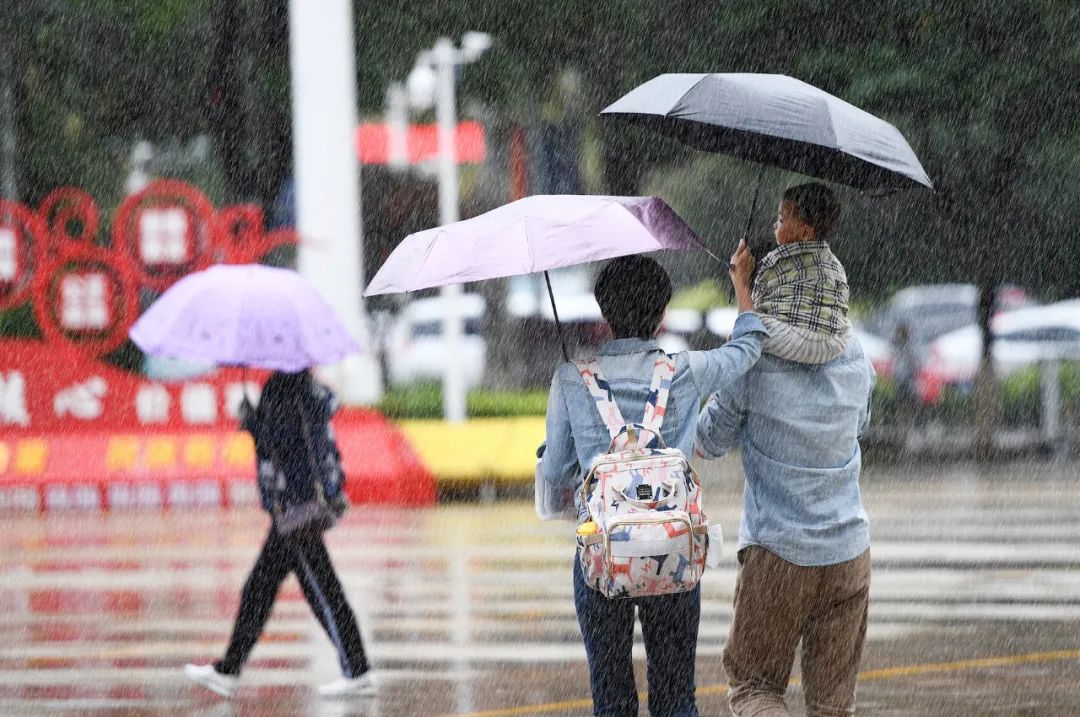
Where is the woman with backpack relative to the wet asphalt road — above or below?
above

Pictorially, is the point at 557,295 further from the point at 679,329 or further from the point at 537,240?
the point at 537,240

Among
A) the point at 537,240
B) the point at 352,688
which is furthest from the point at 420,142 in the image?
the point at 537,240

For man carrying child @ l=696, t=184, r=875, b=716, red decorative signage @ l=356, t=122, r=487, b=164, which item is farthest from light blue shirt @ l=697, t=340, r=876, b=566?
red decorative signage @ l=356, t=122, r=487, b=164

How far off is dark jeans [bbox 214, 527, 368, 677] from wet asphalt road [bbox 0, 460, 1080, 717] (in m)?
0.22

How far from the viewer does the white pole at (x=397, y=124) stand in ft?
84.8

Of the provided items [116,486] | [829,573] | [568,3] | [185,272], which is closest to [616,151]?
[568,3]

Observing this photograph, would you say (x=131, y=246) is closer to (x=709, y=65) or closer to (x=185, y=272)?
(x=185, y=272)

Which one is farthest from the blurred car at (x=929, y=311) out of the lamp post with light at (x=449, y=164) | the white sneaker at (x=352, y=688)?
the white sneaker at (x=352, y=688)

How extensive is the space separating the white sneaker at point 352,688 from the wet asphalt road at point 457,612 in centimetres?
9

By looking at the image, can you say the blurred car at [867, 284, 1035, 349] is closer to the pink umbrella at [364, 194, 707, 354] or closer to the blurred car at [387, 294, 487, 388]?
the blurred car at [387, 294, 487, 388]

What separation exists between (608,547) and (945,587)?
6.78 m

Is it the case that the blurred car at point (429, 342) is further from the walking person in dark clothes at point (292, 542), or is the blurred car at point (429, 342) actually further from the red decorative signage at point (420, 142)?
A: the walking person in dark clothes at point (292, 542)

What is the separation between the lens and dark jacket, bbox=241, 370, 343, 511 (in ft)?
24.6

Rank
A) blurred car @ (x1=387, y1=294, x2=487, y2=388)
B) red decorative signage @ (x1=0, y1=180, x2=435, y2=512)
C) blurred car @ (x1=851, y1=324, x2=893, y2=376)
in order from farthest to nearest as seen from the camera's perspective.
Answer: blurred car @ (x1=387, y1=294, x2=487, y2=388) < blurred car @ (x1=851, y1=324, x2=893, y2=376) < red decorative signage @ (x1=0, y1=180, x2=435, y2=512)
